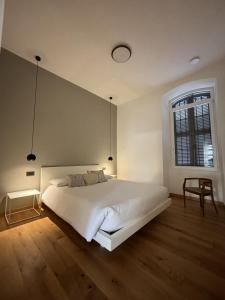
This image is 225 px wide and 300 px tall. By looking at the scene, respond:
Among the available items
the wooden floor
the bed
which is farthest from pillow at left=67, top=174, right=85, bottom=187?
the wooden floor

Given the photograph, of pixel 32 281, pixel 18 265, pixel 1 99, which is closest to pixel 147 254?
pixel 32 281

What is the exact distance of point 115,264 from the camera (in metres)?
1.50

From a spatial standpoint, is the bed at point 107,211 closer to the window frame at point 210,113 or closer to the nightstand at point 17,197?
the nightstand at point 17,197

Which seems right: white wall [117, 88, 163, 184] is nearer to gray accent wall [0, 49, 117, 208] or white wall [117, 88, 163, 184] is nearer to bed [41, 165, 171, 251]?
gray accent wall [0, 49, 117, 208]

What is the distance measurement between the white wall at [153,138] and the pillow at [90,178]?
1884 mm

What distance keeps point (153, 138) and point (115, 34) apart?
2.79 m

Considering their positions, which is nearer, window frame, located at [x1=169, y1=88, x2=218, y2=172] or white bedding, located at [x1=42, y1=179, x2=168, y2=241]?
white bedding, located at [x1=42, y1=179, x2=168, y2=241]

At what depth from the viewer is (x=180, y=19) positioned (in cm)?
213

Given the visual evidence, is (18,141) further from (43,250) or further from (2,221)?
(43,250)

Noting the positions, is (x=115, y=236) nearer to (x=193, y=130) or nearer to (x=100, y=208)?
(x=100, y=208)

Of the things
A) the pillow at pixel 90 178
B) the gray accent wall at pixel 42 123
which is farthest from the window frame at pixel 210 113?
the pillow at pixel 90 178

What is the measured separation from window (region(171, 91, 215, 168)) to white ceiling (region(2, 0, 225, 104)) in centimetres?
88

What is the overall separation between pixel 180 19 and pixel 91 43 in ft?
5.10

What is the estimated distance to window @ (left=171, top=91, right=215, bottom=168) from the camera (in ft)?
11.9
